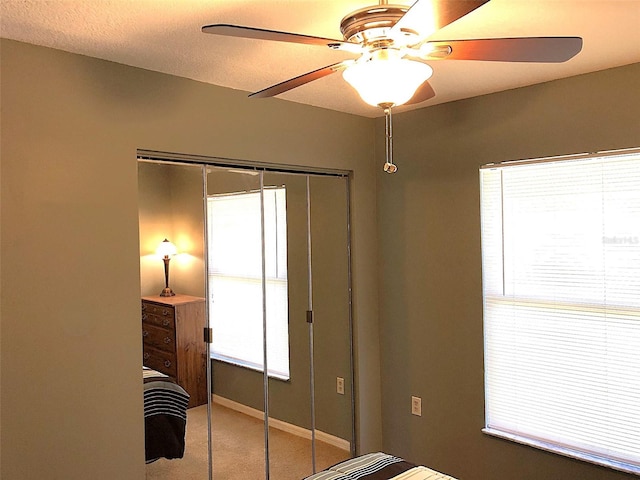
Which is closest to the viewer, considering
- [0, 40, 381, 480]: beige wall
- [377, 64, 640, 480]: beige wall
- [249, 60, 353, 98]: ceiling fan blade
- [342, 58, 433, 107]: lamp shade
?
[342, 58, 433, 107]: lamp shade

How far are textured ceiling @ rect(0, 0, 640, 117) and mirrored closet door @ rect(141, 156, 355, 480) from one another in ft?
2.13

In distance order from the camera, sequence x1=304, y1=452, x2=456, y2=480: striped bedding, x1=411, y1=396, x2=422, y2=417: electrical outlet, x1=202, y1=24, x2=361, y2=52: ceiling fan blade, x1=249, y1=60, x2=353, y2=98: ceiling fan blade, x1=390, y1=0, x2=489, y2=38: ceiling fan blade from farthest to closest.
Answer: x1=411, y1=396, x2=422, y2=417: electrical outlet
x1=304, y1=452, x2=456, y2=480: striped bedding
x1=249, y1=60, x2=353, y2=98: ceiling fan blade
x1=202, y1=24, x2=361, y2=52: ceiling fan blade
x1=390, y1=0, x2=489, y2=38: ceiling fan blade

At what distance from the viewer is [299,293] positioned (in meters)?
3.69

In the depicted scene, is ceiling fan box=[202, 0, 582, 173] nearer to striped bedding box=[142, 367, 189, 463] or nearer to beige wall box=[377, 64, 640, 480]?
beige wall box=[377, 64, 640, 480]

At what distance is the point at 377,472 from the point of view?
252 cm

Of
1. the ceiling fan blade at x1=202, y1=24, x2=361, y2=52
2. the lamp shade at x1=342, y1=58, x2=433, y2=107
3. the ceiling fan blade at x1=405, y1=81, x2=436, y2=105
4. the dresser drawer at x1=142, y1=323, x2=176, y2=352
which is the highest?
the ceiling fan blade at x1=202, y1=24, x2=361, y2=52

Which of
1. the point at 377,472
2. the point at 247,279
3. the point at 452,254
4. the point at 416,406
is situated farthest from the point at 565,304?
the point at 247,279

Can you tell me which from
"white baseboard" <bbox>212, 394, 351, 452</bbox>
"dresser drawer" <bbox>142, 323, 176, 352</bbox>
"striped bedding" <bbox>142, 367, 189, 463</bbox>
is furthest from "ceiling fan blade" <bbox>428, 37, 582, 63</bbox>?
"white baseboard" <bbox>212, 394, 351, 452</bbox>

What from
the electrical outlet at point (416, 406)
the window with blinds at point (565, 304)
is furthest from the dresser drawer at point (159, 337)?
the window with blinds at point (565, 304)

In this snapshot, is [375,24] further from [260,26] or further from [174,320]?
[174,320]

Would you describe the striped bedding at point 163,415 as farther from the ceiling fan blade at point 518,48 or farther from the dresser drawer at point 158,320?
the ceiling fan blade at point 518,48

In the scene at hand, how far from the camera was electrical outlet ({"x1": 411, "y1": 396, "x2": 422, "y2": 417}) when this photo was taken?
386 centimetres

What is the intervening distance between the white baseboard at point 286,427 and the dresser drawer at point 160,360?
0.33 metres

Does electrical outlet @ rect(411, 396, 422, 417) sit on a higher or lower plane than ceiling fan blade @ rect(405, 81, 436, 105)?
lower
